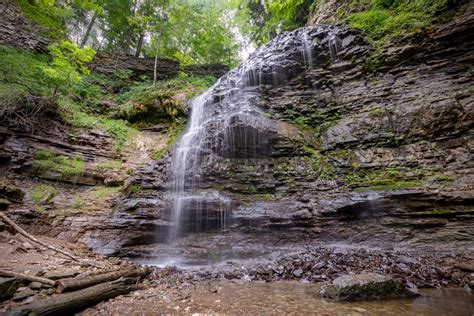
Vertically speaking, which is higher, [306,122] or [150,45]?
[150,45]

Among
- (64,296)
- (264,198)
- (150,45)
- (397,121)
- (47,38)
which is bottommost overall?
(64,296)

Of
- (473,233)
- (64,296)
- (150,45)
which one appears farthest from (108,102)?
(473,233)

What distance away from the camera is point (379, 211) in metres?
7.03

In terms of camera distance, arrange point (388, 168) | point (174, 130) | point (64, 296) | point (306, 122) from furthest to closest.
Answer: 1. point (174, 130)
2. point (306, 122)
3. point (388, 168)
4. point (64, 296)

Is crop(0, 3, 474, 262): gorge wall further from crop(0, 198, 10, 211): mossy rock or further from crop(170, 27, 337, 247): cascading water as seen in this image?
crop(0, 198, 10, 211): mossy rock

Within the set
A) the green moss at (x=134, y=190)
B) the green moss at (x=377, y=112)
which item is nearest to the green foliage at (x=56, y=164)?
the green moss at (x=134, y=190)

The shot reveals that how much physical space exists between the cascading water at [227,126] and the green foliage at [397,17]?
160 cm

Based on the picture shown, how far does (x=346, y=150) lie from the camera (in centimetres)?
887

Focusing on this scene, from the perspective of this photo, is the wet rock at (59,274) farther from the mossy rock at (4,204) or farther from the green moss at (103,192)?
the green moss at (103,192)

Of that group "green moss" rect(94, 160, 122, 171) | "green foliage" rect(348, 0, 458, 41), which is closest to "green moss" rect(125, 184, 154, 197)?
"green moss" rect(94, 160, 122, 171)

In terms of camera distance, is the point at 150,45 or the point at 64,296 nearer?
the point at 64,296

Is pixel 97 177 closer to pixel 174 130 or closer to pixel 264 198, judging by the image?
pixel 174 130

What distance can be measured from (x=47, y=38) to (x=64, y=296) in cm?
1720

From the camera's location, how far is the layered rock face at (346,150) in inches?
271
